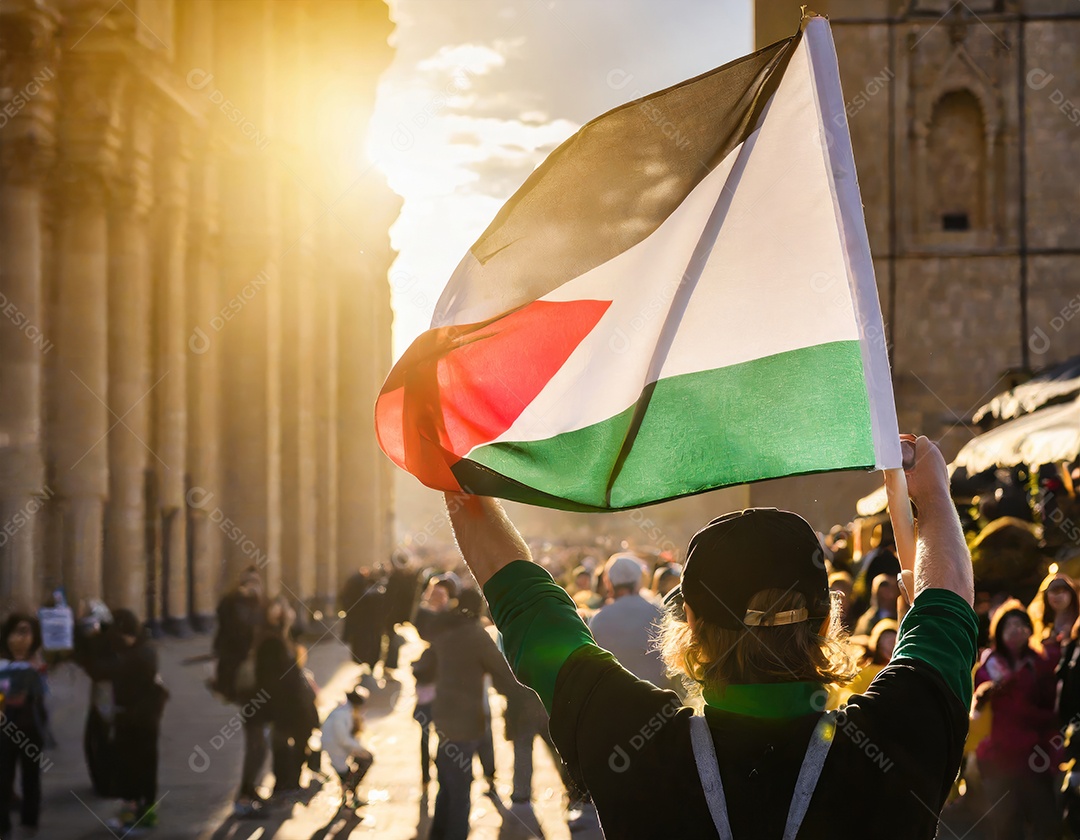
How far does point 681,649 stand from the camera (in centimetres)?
201

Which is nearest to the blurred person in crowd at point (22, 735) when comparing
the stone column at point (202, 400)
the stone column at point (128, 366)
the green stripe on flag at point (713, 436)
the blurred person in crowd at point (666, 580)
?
the blurred person in crowd at point (666, 580)

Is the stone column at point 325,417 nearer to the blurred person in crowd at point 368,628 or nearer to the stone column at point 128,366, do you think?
the stone column at point 128,366

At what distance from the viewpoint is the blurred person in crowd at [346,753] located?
9.97m

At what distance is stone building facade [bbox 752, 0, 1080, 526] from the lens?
29.2m

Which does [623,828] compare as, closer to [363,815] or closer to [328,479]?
[363,815]

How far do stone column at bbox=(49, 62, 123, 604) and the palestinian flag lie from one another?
61.4 ft

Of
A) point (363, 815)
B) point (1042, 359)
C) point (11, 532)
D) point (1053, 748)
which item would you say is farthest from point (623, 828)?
point (1042, 359)

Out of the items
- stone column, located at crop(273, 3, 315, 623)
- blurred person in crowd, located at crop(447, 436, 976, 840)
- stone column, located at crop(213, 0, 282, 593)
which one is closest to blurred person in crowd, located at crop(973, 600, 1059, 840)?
blurred person in crowd, located at crop(447, 436, 976, 840)

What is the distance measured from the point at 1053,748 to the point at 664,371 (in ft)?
18.0

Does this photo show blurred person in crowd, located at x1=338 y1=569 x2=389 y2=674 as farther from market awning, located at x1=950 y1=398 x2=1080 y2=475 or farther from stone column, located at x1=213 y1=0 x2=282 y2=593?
stone column, located at x1=213 y1=0 x2=282 y2=593

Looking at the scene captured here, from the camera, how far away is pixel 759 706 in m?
1.87

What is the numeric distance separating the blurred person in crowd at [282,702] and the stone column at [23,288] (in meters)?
8.69

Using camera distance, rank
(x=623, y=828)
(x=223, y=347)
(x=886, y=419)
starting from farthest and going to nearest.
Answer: (x=223, y=347) < (x=886, y=419) < (x=623, y=828)

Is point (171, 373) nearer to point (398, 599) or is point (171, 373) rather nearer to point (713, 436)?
point (398, 599)
